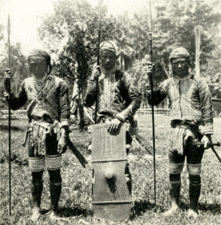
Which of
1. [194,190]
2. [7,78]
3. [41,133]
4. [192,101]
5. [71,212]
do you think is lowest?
[71,212]

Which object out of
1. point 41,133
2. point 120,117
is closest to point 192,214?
point 120,117

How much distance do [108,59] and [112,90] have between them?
0.41m

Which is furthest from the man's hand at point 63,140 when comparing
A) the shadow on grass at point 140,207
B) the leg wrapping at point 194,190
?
the leg wrapping at point 194,190

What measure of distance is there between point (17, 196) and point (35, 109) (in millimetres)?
1773

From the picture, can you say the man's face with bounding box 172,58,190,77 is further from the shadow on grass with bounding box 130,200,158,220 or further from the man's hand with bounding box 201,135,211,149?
the shadow on grass with bounding box 130,200,158,220

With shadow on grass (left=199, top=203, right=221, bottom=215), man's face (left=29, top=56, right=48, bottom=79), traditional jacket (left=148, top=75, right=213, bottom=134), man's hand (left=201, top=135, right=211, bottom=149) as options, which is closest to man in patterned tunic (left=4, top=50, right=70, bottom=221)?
man's face (left=29, top=56, right=48, bottom=79)

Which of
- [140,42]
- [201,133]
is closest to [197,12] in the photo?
[140,42]

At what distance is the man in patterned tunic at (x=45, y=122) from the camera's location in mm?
4371

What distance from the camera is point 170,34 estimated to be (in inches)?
1096

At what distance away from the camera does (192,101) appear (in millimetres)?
4434

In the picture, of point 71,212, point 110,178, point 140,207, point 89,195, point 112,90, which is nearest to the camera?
point 110,178

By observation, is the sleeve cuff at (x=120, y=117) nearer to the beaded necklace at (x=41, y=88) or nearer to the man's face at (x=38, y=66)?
the beaded necklace at (x=41, y=88)

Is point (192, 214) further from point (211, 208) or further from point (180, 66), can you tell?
point (180, 66)

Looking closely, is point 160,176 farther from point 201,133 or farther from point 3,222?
point 3,222
